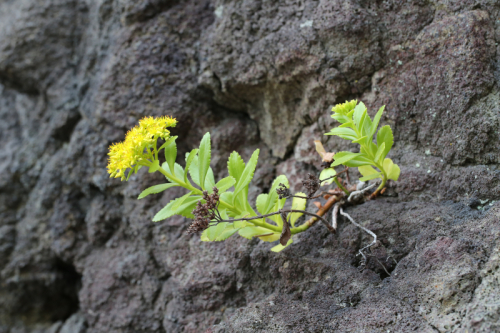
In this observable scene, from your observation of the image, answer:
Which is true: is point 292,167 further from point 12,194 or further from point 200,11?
point 12,194

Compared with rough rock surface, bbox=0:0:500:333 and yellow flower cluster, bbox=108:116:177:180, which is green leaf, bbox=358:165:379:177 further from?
yellow flower cluster, bbox=108:116:177:180

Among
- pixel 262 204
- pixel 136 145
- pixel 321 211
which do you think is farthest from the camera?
pixel 321 211

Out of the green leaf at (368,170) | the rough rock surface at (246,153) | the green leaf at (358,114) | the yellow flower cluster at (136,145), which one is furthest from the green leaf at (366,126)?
the yellow flower cluster at (136,145)

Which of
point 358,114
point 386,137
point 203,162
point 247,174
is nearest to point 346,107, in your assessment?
point 358,114

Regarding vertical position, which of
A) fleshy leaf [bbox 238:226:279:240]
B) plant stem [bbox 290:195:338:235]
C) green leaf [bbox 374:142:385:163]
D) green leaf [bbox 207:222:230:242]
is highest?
green leaf [bbox 374:142:385:163]

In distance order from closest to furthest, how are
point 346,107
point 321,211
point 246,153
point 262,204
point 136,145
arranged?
1. point 136,145
2. point 346,107
3. point 262,204
4. point 321,211
5. point 246,153

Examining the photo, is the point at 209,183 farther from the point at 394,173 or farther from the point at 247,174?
the point at 394,173

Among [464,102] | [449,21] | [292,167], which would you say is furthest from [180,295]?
[449,21]

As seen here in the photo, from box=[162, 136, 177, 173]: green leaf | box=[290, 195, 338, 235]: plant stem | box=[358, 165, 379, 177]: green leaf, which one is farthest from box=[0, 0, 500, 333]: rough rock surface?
box=[162, 136, 177, 173]: green leaf
